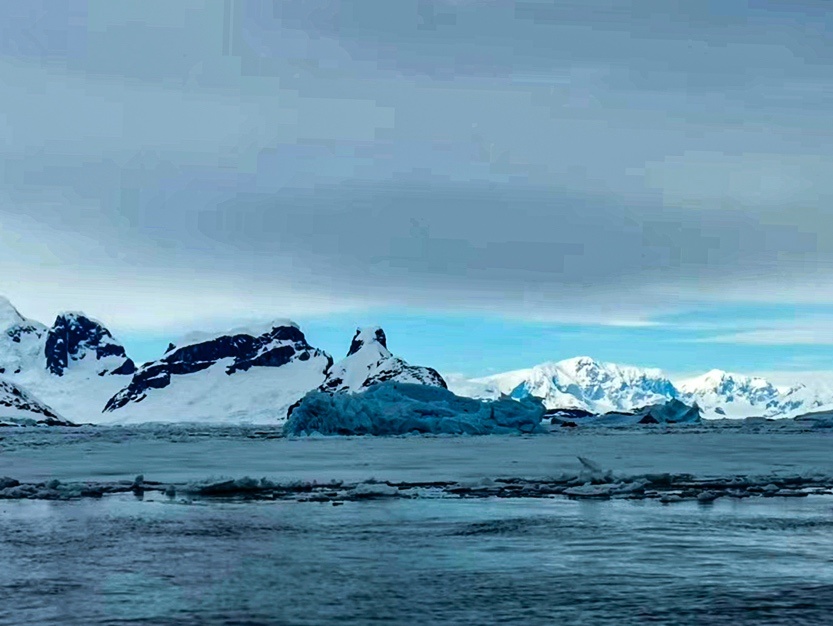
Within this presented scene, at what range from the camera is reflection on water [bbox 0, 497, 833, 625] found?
930 centimetres

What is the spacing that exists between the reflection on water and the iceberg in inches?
2267

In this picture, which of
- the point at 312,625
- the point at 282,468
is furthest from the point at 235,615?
the point at 282,468

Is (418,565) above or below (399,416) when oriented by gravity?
below

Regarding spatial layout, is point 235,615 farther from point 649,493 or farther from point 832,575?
point 649,493

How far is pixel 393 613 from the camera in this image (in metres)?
9.27

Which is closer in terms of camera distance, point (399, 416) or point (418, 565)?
point (418, 565)

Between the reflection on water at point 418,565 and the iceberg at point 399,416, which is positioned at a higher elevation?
the iceberg at point 399,416

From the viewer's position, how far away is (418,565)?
11.8 meters

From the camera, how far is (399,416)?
80000 millimetres

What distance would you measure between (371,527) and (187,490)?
751 centimetres

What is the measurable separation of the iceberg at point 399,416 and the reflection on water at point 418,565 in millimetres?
57590

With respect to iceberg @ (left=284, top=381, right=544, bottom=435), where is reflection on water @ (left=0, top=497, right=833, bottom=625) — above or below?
below

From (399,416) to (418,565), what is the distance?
68.4 m

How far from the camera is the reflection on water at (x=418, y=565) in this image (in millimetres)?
9297
